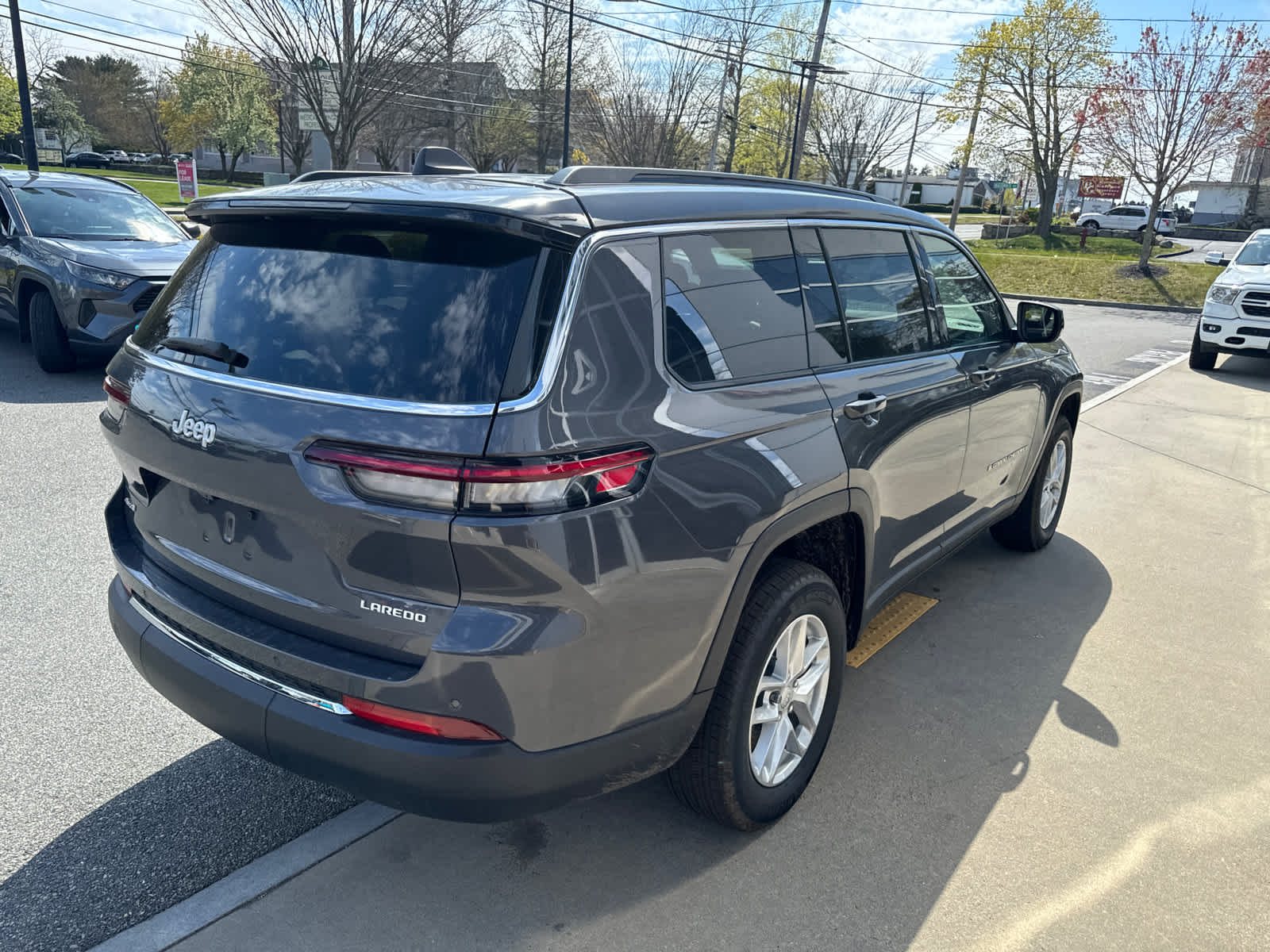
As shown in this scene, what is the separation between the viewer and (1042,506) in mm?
5129

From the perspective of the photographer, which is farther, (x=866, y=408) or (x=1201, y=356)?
(x=1201, y=356)

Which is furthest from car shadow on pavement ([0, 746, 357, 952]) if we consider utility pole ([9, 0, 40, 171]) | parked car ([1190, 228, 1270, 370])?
utility pole ([9, 0, 40, 171])

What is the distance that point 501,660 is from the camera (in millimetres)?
1936

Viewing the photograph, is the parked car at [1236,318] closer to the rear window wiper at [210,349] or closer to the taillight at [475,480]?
the taillight at [475,480]

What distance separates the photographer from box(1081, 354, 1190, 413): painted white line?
9758 mm

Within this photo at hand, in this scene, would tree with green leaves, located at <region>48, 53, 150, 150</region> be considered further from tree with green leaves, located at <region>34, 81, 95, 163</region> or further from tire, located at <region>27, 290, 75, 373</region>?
tire, located at <region>27, 290, 75, 373</region>

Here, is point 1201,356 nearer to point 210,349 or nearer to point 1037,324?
point 1037,324

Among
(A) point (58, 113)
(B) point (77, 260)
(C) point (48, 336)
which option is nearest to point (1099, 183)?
(B) point (77, 260)

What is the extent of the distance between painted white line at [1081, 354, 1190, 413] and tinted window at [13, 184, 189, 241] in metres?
9.57

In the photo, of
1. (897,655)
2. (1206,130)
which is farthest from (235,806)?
(1206,130)

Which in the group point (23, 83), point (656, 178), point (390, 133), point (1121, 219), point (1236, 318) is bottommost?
point (1236, 318)

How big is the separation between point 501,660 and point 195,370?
1.14 metres

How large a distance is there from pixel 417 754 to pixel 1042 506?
4.19 meters

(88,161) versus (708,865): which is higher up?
(88,161)
